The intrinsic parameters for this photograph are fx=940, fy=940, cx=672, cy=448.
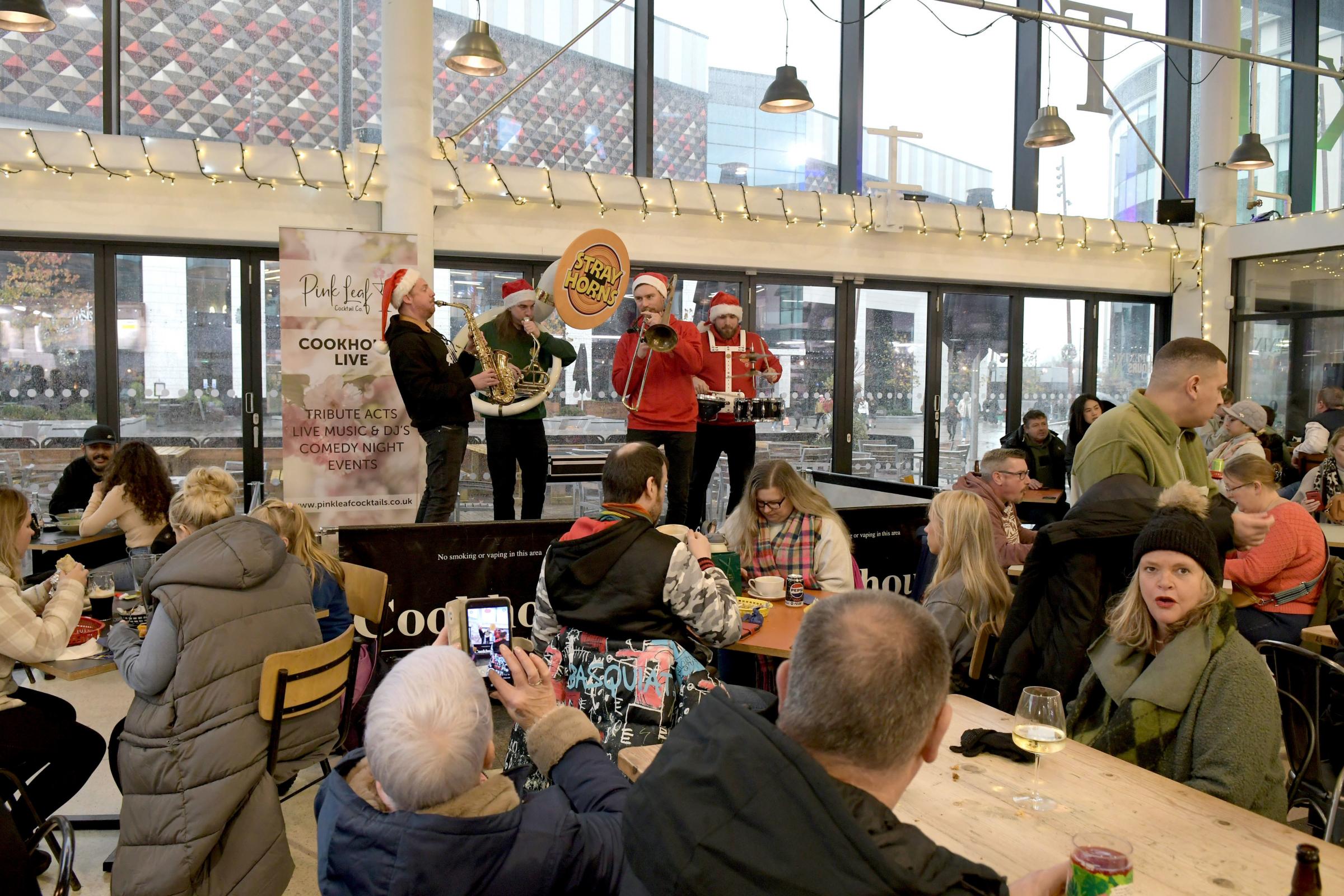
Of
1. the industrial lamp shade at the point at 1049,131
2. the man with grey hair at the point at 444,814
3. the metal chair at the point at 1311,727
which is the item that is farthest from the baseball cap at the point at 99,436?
the industrial lamp shade at the point at 1049,131

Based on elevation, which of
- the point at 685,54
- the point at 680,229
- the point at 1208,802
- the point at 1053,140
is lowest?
the point at 1208,802

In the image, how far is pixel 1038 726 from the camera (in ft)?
6.84

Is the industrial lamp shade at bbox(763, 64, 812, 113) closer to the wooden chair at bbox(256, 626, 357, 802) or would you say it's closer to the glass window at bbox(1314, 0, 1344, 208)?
the wooden chair at bbox(256, 626, 357, 802)

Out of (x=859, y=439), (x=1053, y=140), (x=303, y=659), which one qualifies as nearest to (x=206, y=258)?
(x=303, y=659)

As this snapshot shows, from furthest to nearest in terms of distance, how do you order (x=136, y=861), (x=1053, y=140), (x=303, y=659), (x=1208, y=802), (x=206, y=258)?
(x=1053, y=140) < (x=206, y=258) < (x=303, y=659) < (x=136, y=861) < (x=1208, y=802)

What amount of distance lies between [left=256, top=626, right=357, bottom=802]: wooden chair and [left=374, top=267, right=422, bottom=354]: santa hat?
2917 millimetres

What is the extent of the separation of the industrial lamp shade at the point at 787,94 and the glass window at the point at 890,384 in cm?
232

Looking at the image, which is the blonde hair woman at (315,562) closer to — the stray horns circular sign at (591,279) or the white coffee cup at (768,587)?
the white coffee cup at (768,587)

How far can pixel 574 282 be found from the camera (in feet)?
19.8

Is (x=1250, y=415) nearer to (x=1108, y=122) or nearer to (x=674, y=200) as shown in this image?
(x=1108, y=122)

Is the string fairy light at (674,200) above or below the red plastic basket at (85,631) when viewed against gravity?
above

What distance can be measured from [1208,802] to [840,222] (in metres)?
7.01

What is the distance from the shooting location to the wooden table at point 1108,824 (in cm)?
170

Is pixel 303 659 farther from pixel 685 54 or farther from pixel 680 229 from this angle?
pixel 685 54
